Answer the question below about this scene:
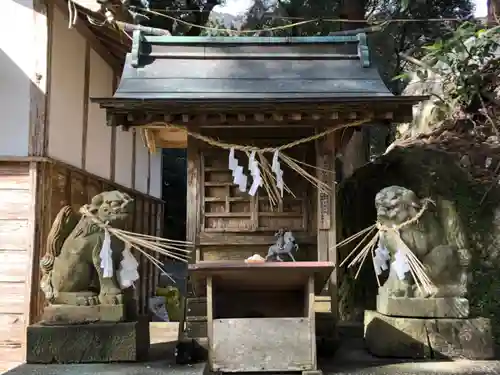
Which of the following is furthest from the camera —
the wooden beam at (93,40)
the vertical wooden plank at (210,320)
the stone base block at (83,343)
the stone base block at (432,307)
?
the wooden beam at (93,40)

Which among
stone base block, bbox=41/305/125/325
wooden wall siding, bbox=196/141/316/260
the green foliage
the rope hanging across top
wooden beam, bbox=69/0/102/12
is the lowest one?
stone base block, bbox=41/305/125/325

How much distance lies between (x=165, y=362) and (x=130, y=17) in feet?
21.3

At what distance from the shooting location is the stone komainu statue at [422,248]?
6.01m

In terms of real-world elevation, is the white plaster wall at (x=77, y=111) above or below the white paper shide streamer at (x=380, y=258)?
above

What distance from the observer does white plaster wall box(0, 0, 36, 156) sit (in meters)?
7.88

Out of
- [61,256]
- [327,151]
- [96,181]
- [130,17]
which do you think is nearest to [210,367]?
[61,256]

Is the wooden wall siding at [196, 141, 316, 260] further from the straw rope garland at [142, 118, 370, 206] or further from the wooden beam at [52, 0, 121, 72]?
the wooden beam at [52, 0, 121, 72]

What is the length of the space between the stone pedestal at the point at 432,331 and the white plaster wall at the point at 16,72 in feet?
19.0

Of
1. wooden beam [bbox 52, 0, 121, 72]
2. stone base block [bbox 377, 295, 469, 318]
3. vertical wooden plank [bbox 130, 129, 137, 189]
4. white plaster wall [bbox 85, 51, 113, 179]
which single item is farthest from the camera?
vertical wooden plank [bbox 130, 129, 137, 189]

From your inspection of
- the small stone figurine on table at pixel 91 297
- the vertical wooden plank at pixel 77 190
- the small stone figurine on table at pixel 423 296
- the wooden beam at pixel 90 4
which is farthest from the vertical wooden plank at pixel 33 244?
the small stone figurine on table at pixel 423 296

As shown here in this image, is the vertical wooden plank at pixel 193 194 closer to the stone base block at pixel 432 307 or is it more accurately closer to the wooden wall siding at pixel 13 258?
the stone base block at pixel 432 307

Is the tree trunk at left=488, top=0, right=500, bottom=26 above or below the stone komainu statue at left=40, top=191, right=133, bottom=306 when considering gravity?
above

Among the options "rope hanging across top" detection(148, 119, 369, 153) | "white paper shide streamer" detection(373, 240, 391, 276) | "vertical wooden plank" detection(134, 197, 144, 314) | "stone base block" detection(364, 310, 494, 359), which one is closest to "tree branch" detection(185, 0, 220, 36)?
"vertical wooden plank" detection(134, 197, 144, 314)

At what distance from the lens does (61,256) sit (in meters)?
6.03
